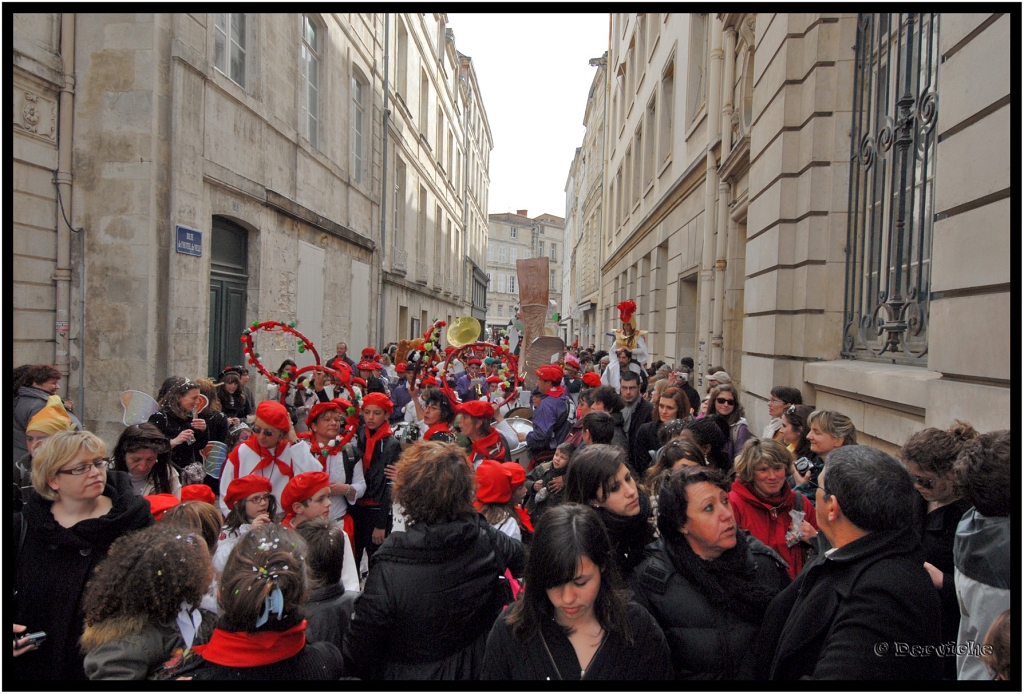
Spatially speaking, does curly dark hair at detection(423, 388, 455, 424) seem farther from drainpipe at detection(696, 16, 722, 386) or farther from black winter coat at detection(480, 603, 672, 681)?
drainpipe at detection(696, 16, 722, 386)

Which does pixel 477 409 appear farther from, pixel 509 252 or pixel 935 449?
pixel 509 252

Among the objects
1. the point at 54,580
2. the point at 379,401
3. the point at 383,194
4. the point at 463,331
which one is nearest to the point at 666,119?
the point at 383,194

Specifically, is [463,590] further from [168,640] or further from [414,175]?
[414,175]

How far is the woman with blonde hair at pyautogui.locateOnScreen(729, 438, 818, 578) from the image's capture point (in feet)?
8.66

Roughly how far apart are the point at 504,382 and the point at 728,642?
5560 mm

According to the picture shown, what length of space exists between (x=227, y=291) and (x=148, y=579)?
8654 mm

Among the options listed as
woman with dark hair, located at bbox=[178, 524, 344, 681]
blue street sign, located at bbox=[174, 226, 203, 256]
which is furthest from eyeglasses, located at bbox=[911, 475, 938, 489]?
blue street sign, located at bbox=[174, 226, 203, 256]

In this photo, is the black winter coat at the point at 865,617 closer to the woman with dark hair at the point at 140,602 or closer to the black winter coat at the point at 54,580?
the woman with dark hair at the point at 140,602

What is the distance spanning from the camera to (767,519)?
2.71 meters

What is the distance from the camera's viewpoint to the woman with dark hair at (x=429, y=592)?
211 centimetres

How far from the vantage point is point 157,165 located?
24.6 feet

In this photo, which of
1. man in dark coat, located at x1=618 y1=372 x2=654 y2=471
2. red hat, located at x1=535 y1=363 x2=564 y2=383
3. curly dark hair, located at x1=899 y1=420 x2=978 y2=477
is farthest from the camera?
red hat, located at x1=535 y1=363 x2=564 y2=383

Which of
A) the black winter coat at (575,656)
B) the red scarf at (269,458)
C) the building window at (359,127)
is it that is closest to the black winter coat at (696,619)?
the black winter coat at (575,656)

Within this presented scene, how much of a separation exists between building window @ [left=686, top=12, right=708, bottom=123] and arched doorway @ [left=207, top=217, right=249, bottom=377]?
28.7 feet
